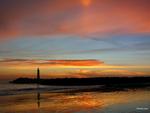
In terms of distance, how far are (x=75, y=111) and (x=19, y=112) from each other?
11.4 feet

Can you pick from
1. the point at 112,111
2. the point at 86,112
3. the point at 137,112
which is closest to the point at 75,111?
the point at 86,112

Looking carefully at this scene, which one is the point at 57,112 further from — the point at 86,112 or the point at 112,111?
the point at 112,111

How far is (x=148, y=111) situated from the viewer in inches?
810

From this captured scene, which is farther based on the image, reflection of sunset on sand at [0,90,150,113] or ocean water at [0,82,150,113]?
reflection of sunset on sand at [0,90,150,113]

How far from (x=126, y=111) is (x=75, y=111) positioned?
3116 mm

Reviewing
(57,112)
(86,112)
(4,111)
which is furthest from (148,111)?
(4,111)

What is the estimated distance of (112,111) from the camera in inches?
826

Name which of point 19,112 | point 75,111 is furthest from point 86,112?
point 19,112

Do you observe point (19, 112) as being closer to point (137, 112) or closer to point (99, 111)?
point (99, 111)

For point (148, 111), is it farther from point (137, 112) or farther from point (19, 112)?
point (19, 112)

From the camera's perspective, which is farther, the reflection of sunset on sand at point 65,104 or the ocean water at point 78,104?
the reflection of sunset on sand at point 65,104

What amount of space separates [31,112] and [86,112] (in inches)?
133

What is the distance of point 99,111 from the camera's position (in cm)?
2111

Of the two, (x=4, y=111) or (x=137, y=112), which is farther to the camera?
(x=4, y=111)
